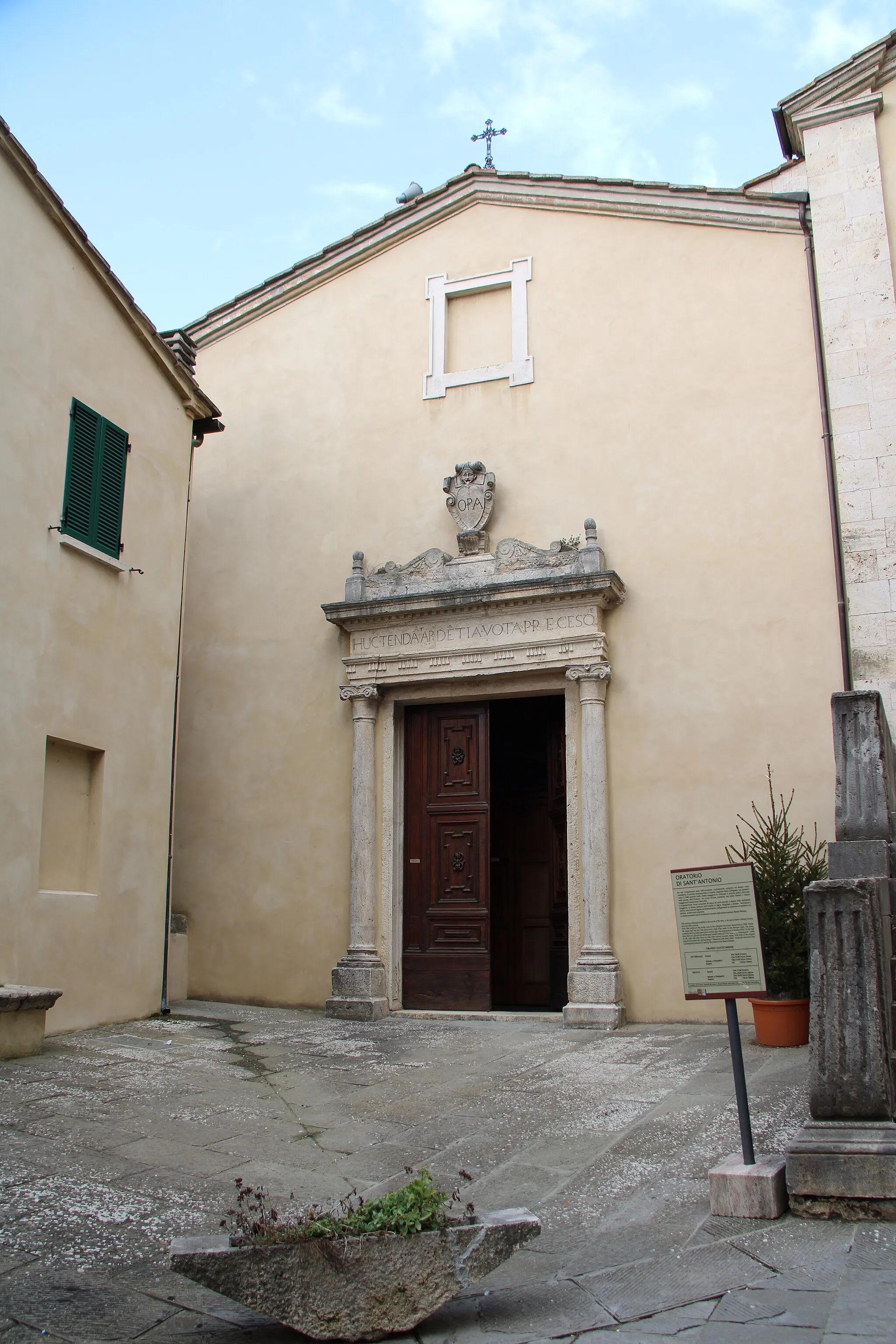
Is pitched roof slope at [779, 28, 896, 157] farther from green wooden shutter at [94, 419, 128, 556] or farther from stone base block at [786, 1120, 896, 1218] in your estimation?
stone base block at [786, 1120, 896, 1218]

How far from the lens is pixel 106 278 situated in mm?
9055

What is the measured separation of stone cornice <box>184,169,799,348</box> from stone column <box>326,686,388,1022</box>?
14.4 feet

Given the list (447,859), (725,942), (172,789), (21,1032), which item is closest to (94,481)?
(172,789)

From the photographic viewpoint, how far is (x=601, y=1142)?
5160mm

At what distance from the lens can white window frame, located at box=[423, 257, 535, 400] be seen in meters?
10.5

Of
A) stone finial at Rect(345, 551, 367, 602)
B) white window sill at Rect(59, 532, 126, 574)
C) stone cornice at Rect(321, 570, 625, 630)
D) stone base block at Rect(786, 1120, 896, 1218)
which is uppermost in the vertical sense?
stone finial at Rect(345, 551, 367, 602)

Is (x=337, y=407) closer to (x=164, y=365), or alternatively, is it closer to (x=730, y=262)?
(x=164, y=365)

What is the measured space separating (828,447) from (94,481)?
5.82m

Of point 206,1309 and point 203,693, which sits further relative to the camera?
point 203,693

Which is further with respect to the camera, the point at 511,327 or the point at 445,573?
the point at 511,327

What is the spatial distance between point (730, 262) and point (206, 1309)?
353 inches

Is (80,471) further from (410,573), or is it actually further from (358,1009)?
(358,1009)

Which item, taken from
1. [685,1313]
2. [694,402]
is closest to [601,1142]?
[685,1313]

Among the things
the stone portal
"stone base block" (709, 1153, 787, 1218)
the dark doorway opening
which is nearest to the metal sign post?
"stone base block" (709, 1153, 787, 1218)
